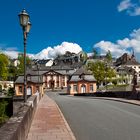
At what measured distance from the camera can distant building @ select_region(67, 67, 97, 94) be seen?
291ft

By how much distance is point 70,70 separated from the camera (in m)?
137

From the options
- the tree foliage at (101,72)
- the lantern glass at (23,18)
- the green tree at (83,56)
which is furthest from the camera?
the green tree at (83,56)

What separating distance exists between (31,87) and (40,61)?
10974cm

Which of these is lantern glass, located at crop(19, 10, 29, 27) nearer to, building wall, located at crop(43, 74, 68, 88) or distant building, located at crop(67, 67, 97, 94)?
distant building, located at crop(67, 67, 97, 94)

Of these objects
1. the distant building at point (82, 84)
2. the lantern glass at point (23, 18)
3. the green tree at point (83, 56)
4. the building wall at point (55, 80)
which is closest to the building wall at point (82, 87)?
the distant building at point (82, 84)

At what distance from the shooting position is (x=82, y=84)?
8931 centimetres

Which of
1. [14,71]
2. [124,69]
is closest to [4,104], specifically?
[14,71]

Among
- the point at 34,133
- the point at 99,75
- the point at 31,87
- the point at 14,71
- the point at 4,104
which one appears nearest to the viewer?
the point at 34,133

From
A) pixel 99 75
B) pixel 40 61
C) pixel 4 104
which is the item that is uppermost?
pixel 40 61

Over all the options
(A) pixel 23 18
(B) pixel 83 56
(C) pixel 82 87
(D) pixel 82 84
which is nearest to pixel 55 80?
(C) pixel 82 87

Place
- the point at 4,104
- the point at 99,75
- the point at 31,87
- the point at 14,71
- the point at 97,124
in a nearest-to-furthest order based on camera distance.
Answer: the point at 97,124, the point at 4,104, the point at 31,87, the point at 99,75, the point at 14,71

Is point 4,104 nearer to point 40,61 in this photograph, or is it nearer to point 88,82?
point 88,82

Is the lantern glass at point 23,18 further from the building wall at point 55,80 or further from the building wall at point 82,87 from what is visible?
the building wall at point 55,80

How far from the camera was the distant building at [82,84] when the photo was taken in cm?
8882
